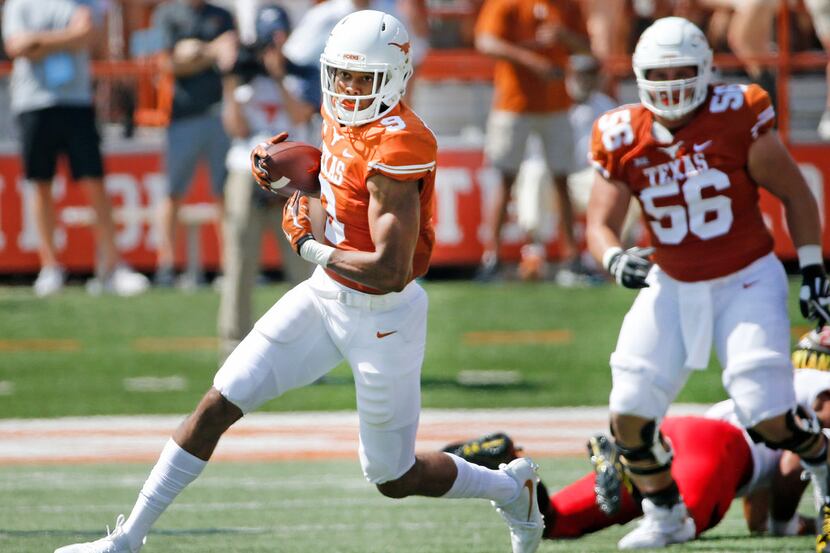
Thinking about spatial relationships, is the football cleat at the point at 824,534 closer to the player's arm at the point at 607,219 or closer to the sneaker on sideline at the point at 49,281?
the player's arm at the point at 607,219

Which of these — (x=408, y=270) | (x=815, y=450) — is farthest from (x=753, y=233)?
(x=408, y=270)

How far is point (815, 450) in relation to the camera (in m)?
5.35

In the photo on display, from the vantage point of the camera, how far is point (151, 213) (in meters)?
12.1

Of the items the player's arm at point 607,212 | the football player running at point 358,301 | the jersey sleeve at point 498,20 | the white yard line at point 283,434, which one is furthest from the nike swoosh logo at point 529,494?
the jersey sleeve at point 498,20

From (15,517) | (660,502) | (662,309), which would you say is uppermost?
(662,309)

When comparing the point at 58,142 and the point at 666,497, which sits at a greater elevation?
the point at 666,497

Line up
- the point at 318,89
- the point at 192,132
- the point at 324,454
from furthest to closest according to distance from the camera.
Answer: the point at 192,132, the point at 318,89, the point at 324,454

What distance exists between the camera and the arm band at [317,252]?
4.84m

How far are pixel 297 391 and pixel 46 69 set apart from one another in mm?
3126

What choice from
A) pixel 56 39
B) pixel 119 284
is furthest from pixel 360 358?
pixel 119 284

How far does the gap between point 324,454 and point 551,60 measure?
15.2ft

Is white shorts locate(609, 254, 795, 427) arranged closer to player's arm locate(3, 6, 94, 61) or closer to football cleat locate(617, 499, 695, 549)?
football cleat locate(617, 499, 695, 549)

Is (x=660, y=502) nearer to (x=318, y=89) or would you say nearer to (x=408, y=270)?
(x=408, y=270)

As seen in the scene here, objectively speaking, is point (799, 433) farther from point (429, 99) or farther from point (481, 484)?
point (429, 99)
